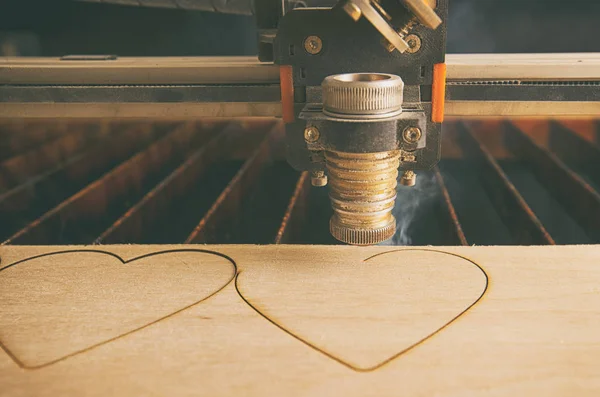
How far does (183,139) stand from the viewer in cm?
238

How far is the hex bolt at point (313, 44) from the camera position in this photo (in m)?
0.99

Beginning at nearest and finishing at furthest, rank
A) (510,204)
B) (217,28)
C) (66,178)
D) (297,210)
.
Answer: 1. (510,204)
2. (297,210)
3. (66,178)
4. (217,28)

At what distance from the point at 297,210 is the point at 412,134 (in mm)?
982

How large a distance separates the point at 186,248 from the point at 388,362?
50 centimetres

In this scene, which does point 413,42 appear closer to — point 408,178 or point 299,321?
point 408,178

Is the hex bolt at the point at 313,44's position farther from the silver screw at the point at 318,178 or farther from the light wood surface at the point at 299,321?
the light wood surface at the point at 299,321

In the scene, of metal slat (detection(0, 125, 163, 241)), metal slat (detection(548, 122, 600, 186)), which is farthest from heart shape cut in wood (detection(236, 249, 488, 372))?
metal slat (detection(548, 122, 600, 186))

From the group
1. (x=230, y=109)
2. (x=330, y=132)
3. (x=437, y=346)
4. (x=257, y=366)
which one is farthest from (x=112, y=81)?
(x=437, y=346)

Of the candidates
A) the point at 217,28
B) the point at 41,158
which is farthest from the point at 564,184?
the point at 217,28

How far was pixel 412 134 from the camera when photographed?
2.91 ft

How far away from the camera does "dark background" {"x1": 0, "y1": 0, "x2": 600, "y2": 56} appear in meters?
3.18

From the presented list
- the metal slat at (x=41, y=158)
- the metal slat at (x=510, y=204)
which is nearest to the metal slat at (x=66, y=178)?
the metal slat at (x=41, y=158)

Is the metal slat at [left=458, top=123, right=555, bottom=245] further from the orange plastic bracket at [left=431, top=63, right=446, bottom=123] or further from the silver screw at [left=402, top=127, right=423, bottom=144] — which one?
the silver screw at [left=402, top=127, right=423, bottom=144]

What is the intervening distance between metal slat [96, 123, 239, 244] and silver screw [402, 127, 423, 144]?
0.85 m
